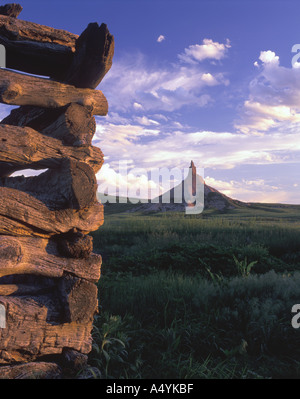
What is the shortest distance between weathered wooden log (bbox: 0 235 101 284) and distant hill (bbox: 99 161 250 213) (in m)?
36.0

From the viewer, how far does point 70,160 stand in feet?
12.2

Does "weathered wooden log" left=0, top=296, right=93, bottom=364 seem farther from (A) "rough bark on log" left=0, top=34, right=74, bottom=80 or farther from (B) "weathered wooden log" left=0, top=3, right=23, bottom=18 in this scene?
(B) "weathered wooden log" left=0, top=3, right=23, bottom=18

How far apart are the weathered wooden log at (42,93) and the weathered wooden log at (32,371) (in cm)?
294

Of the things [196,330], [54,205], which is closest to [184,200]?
[196,330]

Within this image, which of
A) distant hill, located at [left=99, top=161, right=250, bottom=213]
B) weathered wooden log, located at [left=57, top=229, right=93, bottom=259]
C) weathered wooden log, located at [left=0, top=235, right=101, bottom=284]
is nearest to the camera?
weathered wooden log, located at [left=0, top=235, right=101, bottom=284]

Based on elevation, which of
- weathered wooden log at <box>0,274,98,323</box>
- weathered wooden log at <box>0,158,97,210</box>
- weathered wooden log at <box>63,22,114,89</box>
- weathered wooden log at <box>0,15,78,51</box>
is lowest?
weathered wooden log at <box>0,274,98,323</box>

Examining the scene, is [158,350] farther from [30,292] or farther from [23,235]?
[23,235]

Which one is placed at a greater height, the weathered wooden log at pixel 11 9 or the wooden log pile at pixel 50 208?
the weathered wooden log at pixel 11 9

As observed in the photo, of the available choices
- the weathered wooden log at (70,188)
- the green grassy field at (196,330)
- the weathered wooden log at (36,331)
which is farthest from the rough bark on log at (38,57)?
the green grassy field at (196,330)

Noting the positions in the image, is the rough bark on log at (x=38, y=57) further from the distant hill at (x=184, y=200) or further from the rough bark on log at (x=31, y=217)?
the distant hill at (x=184, y=200)

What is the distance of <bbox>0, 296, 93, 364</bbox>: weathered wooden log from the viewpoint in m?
3.36

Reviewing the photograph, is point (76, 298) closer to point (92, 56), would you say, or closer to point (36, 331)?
point (36, 331)

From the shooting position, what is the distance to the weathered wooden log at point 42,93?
3717mm

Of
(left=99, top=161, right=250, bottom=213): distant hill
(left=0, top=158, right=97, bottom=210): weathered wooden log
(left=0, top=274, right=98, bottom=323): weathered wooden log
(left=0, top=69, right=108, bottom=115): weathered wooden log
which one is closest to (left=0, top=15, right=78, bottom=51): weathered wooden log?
(left=0, top=69, right=108, bottom=115): weathered wooden log
